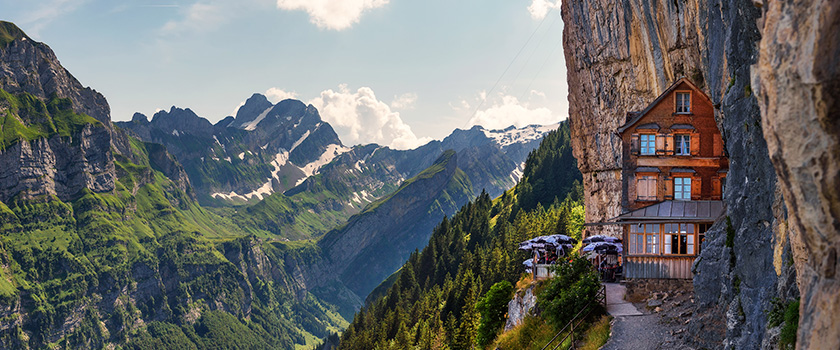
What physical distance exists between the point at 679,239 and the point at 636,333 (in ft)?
32.2

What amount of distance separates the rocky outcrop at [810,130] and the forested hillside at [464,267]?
58.9 m

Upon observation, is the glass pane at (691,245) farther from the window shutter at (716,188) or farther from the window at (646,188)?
the window shutter at (716,188)

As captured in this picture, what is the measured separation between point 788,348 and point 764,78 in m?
8.61

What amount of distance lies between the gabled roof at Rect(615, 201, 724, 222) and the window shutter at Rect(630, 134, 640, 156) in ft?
20.2

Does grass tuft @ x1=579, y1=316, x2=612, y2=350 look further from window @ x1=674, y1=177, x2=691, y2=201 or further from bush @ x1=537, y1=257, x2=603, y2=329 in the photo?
window @ x1=674, y1=177, x2=691, y2=201

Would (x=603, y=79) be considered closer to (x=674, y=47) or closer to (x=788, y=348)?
(x=674, y=47)

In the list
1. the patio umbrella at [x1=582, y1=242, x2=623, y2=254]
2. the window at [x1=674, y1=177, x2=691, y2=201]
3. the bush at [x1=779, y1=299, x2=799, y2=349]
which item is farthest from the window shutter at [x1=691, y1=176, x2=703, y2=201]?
the bush at [x1=779, y1=299, x2=799, y2=349]

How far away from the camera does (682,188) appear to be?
159 ft

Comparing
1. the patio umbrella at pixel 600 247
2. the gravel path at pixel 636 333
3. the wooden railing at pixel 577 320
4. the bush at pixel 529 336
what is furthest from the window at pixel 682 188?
the gravel path at pixel 636 333

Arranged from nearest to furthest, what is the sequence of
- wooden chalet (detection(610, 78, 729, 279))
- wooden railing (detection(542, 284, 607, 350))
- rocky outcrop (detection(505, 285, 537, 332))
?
wooden railing (detection(542, 284, 607, 350)), wooden chalet (detection(610, 78, 729, 279)), rocky outcrop (detection(505, 285, 537, 332))

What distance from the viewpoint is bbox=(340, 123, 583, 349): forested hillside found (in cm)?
10438

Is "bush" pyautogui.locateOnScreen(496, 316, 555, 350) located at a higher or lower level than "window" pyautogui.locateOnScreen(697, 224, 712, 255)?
lower

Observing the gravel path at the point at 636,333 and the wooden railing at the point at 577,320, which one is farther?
the wooden railing at the point at 577,320

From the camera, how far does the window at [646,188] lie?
160 ft
